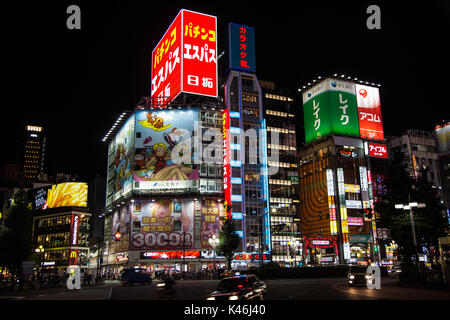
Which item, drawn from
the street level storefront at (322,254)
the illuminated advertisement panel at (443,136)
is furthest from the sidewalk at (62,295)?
the illuminated advertisement panel at (443,136)

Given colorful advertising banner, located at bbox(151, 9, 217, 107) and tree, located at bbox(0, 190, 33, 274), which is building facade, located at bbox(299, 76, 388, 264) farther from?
tree, located at bbox(0, 190, 33, 274)

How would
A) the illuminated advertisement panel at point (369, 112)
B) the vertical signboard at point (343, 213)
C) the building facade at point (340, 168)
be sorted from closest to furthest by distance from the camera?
the vertical signboard at point (343, 213) → the building facade at point (340, 168) → the illuminated advertisement panel at point (369, 112)

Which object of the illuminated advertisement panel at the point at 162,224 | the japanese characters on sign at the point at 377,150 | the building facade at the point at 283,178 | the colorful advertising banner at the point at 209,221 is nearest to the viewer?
the illuminated advertisement panel at the point at 162,224

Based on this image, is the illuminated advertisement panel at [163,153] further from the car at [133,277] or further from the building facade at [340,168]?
the building facade at [340,168]

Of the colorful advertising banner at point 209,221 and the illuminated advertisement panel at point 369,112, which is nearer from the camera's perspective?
the colorful advertising banner at point 209,221

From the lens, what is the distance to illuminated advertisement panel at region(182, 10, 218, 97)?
77062 millimetres

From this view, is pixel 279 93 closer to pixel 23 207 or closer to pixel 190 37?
pixel 190 37

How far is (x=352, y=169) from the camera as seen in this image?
355ft

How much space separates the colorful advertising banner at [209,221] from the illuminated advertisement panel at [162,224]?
233 centimetres

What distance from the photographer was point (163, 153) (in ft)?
251

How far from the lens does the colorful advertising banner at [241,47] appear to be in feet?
300

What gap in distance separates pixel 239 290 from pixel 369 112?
109716 millimetres

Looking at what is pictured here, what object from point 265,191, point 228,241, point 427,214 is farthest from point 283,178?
point 427,214

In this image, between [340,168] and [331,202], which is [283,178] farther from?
[340,168]
